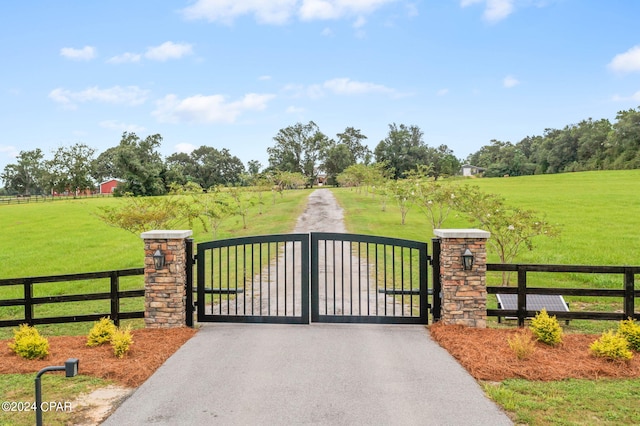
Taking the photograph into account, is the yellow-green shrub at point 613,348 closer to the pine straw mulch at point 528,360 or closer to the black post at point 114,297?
the pine straw mulch at point 528,360

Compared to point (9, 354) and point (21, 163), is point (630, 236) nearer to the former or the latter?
point (9, 354)

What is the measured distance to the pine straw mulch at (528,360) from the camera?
16.6ft

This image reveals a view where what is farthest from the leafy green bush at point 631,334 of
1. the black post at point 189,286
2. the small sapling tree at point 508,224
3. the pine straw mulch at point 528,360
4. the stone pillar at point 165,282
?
the stone pillar at point 165,282

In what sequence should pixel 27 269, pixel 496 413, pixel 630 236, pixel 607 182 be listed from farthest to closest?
1. pixel 607 182
2. pixel 630 236
3. pixel 27 269
4. pixel 496 413

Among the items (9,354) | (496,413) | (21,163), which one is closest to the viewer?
(496,413)

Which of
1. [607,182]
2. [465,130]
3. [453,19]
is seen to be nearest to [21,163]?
[465,130]

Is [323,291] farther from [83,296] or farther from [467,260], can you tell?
[83,296]

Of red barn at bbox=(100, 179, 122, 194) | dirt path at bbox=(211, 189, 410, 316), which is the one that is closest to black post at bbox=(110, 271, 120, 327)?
dirt path at bbox=(211, 189, 410, 316)

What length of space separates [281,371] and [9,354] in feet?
13.3

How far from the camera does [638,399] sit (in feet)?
14.5

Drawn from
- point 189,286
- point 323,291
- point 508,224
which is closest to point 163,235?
point 189,286

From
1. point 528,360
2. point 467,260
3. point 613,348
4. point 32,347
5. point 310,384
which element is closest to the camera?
point 310,384

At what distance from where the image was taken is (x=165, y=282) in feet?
22.7

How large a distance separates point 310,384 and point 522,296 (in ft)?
13.1
